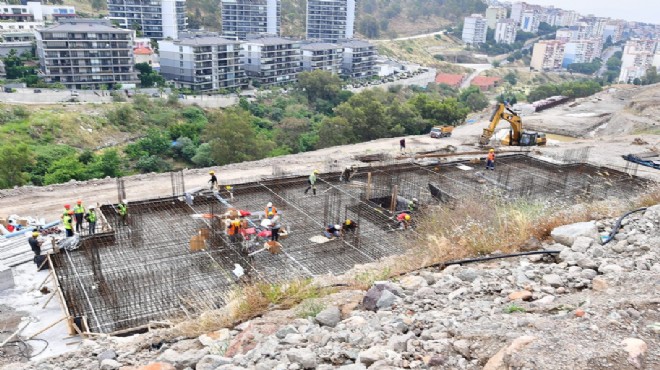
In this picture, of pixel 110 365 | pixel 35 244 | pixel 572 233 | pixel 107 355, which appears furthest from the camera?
pixel 35 244

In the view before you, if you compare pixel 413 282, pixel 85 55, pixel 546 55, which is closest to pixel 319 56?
pixel 85 55

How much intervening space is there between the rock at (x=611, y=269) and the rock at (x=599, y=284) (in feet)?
0.84

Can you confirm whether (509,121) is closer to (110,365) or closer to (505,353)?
(505,353)

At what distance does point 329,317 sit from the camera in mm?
4719

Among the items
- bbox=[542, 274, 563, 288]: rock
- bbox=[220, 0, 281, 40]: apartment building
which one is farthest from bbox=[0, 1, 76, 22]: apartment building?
bbox=[542, 274, 563, 288]: rock

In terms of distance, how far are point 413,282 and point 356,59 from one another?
182 ft

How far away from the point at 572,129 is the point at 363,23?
64337 mm

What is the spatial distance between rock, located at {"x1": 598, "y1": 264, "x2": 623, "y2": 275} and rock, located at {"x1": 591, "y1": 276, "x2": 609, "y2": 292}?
0.84 ft

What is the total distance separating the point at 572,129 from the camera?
3112 cm

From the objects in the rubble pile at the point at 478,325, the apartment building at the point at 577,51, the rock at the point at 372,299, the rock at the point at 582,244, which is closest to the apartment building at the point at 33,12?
the rubble pile at the point at 478,325

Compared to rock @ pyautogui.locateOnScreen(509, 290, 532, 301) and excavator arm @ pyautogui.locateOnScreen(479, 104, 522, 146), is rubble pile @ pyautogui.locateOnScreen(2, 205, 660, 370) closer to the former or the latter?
rock @ pyautogui.locateOnScreen(509, 290, 532, 301)

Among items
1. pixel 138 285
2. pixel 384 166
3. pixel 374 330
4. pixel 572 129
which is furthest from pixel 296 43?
pixel 374 330

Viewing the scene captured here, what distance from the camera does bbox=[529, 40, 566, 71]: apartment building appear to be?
288 ft

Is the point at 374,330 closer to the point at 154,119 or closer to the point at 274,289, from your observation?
the point at 274,289
